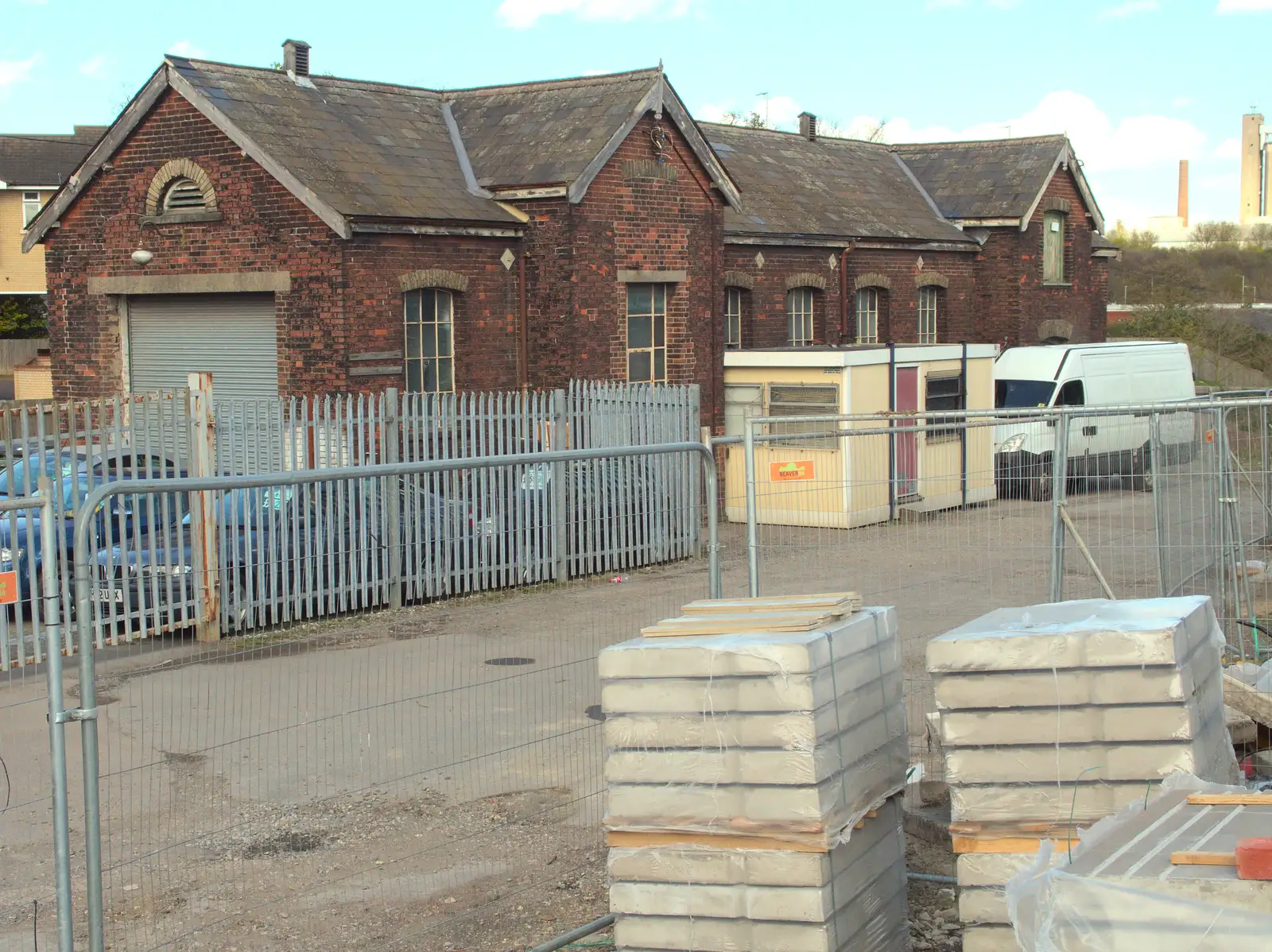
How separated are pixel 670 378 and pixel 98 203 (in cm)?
850

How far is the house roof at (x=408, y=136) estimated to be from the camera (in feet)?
57.8

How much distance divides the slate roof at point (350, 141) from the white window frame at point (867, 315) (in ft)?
30.6

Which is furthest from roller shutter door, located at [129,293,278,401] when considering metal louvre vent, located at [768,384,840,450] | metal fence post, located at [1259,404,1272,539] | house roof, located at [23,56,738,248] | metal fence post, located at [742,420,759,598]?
metal fence post, located at [1259,404,1272,539]

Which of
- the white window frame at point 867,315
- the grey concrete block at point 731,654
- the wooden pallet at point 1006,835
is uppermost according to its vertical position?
the white window frame at point 867,315

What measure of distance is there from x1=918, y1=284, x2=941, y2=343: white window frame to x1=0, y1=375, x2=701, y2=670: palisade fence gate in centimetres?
1217

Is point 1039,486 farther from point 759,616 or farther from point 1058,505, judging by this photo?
point 759,616

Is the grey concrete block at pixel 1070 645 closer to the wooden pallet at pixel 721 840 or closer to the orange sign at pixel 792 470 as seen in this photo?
the wooden pallet at pixel 721 840

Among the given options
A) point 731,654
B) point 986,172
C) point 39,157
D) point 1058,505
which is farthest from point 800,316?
point 39,157

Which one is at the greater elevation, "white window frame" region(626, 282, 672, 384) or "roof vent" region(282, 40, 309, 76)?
"roof vent" region(282, 40, 309, 76)

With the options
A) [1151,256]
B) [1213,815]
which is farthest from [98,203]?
[1151,256]

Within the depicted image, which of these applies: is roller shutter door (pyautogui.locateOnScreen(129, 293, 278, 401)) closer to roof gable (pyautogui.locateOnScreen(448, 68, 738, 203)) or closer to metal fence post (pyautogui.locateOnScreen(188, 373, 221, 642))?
roof gable (pyautogui.locateOnScreen(448, 68, 738, 203))

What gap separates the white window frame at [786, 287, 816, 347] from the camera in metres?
24.6

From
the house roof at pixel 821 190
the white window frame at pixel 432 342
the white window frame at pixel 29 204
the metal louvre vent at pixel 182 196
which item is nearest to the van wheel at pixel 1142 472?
the white window frame at pixel 432 342

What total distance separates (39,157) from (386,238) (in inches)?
1518
